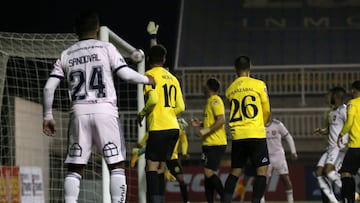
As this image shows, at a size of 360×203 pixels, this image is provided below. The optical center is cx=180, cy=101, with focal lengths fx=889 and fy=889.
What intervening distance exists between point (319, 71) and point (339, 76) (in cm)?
56

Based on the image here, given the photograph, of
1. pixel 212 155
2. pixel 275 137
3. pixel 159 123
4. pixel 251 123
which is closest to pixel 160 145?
pixel 159 123

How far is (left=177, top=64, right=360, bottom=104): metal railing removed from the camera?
24031 mm

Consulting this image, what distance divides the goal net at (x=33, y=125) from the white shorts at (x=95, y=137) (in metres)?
4.27

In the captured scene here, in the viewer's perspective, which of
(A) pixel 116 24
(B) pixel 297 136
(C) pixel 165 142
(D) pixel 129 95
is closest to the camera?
(C) pixel 165 142

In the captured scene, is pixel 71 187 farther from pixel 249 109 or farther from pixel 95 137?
pixel 249 109

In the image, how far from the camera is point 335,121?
507 inches

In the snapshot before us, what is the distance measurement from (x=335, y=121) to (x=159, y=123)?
469cm

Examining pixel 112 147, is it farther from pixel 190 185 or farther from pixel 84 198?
pixel 190 185

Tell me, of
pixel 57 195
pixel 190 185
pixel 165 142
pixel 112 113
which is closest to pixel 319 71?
pixel 190 185

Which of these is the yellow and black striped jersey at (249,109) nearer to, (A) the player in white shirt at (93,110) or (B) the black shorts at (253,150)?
(B) the black shorts at (253,150)

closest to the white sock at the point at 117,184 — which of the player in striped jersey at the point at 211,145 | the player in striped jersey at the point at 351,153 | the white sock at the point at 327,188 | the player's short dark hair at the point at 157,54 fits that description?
the player's short dark hair at the point at 157,54

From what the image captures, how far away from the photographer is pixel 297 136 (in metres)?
22.2

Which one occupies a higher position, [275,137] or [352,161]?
[275,137]

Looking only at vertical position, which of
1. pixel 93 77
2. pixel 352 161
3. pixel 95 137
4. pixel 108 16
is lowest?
pixel 352 161
